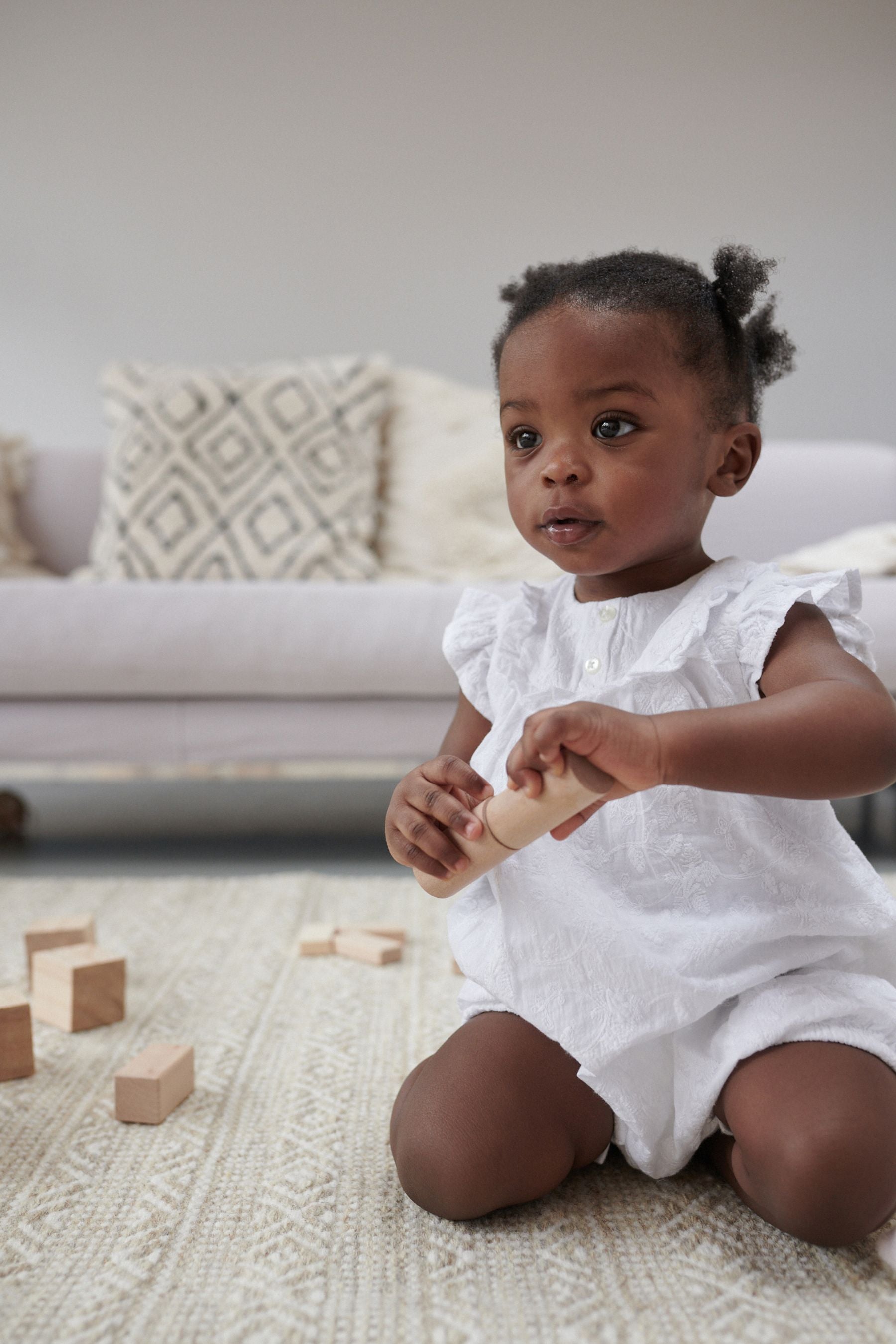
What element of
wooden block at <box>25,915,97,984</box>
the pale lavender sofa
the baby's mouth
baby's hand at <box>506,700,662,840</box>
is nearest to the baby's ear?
the baby's mouth

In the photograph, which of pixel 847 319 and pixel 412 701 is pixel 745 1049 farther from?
pixel 847 319

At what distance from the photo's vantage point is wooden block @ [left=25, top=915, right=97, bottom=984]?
112cm

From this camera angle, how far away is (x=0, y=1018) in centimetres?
86

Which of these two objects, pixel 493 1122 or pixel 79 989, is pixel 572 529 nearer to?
pixel 493 1122

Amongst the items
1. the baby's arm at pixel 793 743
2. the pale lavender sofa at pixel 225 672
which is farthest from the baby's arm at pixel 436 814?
the pale lavender sofa at pixel 225 672

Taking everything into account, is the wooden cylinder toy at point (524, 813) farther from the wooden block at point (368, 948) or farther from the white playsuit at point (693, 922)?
the wooden block at point (368, 948)

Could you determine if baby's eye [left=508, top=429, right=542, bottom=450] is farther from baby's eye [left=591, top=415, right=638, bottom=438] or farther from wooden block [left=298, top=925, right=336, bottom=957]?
wooden block [left=298, top=925, right=336, bottom=957]

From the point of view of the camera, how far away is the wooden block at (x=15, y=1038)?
86cm

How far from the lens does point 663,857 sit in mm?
719

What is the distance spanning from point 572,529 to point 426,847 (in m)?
0.23

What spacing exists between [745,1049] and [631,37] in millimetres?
3129

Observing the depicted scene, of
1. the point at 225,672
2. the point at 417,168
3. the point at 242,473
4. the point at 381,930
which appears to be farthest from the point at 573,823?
the point at 417,168

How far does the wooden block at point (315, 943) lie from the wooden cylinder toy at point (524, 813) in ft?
1.78

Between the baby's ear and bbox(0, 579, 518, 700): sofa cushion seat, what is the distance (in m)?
0.89
